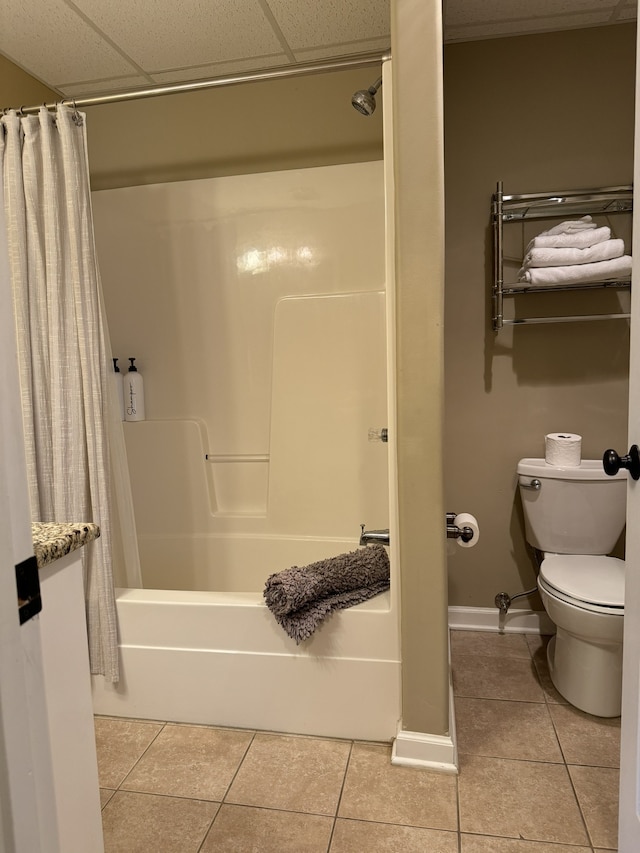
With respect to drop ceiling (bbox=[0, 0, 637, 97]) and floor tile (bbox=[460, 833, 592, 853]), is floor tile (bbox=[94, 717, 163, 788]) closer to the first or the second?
floor tile (bbox=[460, 833, 592, 853])

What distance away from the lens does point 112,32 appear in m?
2.14

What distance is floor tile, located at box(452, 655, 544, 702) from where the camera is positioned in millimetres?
2031

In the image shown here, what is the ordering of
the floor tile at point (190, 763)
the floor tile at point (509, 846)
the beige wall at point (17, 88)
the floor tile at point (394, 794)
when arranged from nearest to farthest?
the floor tile at point (509, 846)
the floor tile at point (394, 794)
the floor tile at point (190, 763)
the beige wall at point (17, 88)

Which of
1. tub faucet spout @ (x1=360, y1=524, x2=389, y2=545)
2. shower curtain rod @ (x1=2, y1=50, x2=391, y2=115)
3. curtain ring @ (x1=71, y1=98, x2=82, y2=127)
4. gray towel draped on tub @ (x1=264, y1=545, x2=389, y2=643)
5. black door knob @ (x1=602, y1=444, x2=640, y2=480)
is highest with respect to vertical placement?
shower curtain rod @ (x1=2, y1=50, x2=391, y2=115)

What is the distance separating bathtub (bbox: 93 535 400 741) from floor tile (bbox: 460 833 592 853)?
0.39 m

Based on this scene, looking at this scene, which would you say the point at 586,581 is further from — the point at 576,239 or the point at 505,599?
the point at 576,239

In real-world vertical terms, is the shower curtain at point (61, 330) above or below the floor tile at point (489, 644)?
above

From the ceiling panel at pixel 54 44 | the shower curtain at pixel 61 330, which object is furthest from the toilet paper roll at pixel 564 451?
the ceiling panel at pixel 54 44

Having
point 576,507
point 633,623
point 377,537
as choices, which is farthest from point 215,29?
point 633,623

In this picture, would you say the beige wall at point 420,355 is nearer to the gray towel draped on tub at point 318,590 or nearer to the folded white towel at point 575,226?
the gray towel draped on tub at point 318,590

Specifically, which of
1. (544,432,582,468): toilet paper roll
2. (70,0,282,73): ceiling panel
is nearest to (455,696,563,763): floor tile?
(544,432,582,468): toilet paper roll

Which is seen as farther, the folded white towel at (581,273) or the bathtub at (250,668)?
the folded white towel at (581,273)

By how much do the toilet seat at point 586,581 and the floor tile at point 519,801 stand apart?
0.48m

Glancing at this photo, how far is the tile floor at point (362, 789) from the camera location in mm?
1427
